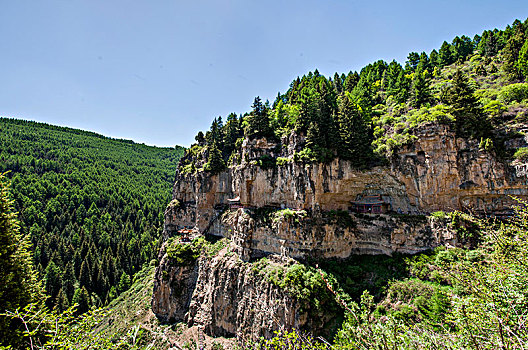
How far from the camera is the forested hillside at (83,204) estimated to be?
5869 cm

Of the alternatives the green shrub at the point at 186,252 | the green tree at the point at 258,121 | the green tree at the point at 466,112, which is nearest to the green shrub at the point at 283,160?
the green tree at the point at 258,121

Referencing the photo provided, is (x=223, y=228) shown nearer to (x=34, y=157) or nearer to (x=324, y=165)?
(x=324, y=165)

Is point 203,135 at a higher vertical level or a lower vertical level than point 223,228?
higher

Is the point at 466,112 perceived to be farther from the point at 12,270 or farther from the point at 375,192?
the point at 12,270

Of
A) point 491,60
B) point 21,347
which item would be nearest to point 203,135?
point 21,347

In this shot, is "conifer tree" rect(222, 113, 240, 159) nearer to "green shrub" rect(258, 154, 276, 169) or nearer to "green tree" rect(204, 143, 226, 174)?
"green tree" rect(204, 143, 226, 174)

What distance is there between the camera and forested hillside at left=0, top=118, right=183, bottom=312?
58688 millimetres

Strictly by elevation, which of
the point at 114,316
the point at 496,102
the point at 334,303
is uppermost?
the point at 496,102

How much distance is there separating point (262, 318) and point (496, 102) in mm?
35734

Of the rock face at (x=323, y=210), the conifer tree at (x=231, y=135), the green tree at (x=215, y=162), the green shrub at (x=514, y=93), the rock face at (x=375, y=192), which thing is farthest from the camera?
the conifer tree at (x=231, y=135)

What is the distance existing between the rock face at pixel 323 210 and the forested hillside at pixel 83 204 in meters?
25.4

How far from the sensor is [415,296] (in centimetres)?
2364

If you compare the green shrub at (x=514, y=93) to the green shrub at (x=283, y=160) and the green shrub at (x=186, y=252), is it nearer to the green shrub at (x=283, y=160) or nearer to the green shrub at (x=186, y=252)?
the green shrub at (x=283, y=160)

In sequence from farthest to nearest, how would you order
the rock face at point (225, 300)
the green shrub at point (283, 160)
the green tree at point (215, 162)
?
the green tree at point (215, 162) → the green shrub at point (283, 160) → the rock face at point (225, 300)
